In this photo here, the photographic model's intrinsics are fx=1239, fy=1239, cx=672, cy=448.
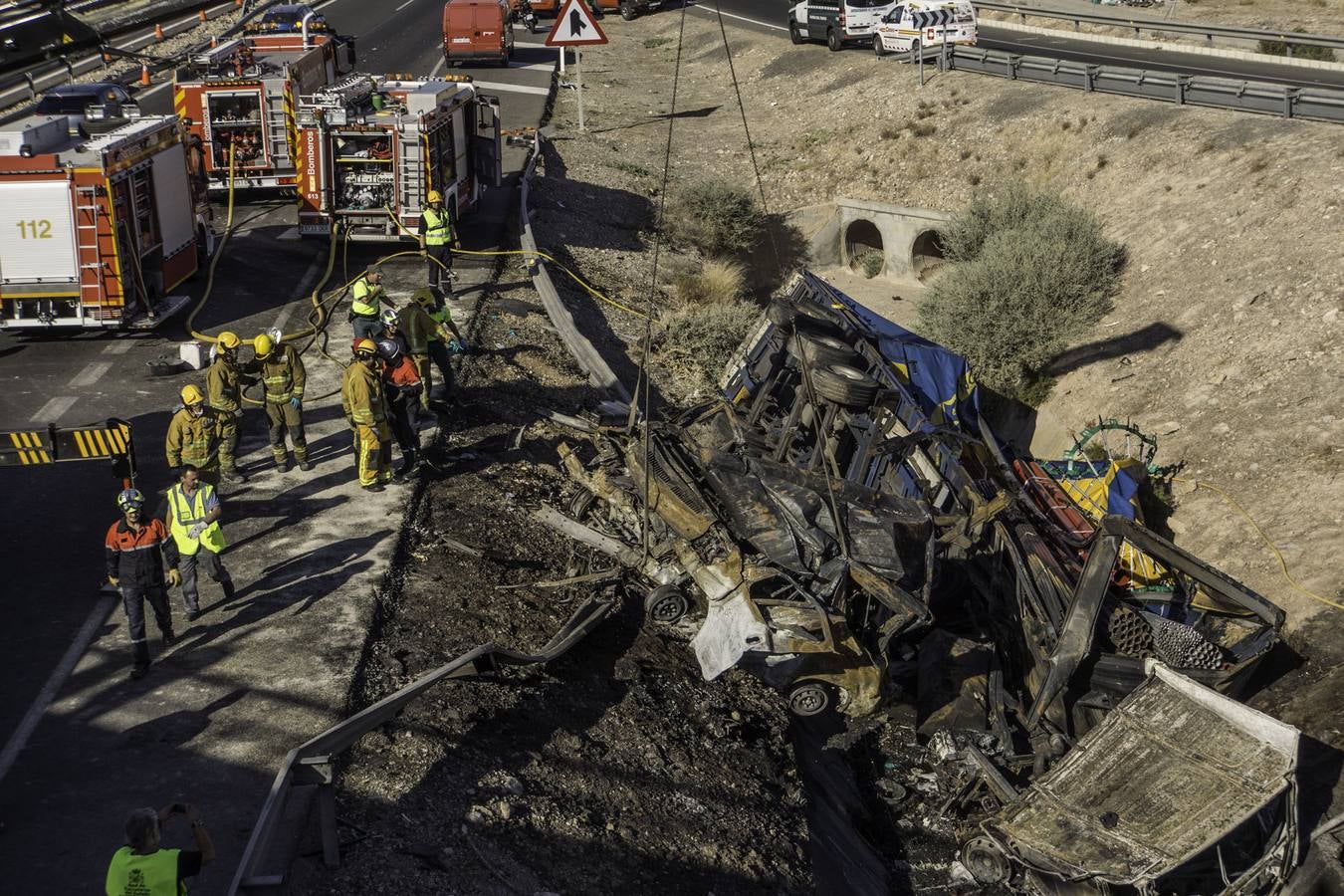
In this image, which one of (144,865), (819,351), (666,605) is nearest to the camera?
(144,865)

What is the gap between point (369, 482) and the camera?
12.6 m

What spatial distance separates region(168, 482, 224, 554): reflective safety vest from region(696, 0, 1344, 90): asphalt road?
24357mm

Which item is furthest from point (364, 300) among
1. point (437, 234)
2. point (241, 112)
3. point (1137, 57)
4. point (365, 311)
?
point (1137, 57)

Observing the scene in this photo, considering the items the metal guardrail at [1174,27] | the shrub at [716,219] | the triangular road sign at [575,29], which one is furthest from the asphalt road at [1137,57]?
the triangular road sign at [575,29]

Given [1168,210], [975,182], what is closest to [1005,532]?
[1168,210]

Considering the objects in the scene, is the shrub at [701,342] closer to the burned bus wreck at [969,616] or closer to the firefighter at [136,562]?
the burned bus wreck at [969,616]

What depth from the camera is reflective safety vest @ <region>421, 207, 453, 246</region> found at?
1659 cm

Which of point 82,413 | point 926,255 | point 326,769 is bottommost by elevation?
point 926,255

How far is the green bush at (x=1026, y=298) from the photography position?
1991 cm

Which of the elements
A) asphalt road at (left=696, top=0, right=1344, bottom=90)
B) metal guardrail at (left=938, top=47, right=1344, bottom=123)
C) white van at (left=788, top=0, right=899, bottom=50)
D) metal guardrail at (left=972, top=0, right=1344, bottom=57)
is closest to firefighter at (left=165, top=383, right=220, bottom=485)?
metal guardrail at (left=938, top=47, right=1344, bottom=123)

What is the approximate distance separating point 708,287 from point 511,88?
1485cm

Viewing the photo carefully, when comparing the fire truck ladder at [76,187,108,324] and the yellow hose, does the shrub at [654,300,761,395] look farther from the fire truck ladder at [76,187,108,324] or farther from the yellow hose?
the fire truck ladder at [76,187,108,324]

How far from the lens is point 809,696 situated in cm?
1045

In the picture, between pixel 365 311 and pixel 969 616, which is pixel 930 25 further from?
pixel 969 616
